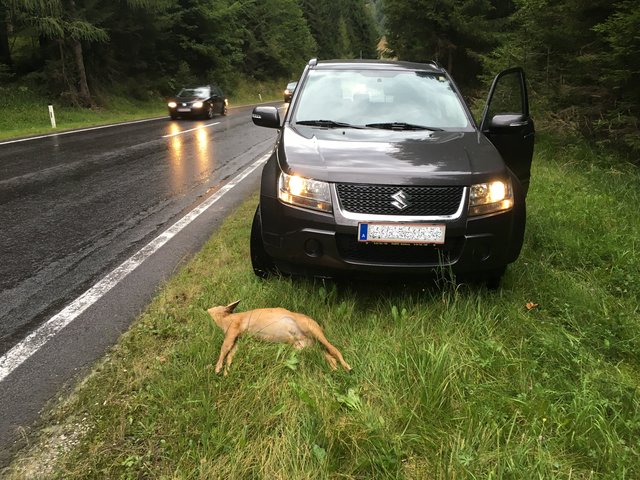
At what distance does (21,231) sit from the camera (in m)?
5.45

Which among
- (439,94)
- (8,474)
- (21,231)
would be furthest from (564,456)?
(21,231)

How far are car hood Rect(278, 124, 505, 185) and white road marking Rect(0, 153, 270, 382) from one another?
1807 mm

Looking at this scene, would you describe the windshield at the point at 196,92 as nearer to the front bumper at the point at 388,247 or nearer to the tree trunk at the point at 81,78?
the tree trunk at the point at 81,78

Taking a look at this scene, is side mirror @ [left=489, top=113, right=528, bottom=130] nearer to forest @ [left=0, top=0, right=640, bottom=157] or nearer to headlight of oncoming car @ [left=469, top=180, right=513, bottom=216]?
headlight of oncoming car @ [left=469, top=180, right=513, bottom=216]

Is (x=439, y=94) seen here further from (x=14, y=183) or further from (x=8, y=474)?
(x=14, y=183)

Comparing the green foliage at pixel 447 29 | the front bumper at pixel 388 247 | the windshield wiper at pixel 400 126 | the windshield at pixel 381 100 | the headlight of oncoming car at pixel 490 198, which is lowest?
the front bumper at pixel 388 247

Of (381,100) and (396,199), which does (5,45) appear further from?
(396,199)

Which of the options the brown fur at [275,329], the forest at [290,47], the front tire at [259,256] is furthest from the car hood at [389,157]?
the forest at [290,47]

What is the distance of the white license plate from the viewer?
306cm

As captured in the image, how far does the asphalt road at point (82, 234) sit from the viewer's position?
2973 millimetres

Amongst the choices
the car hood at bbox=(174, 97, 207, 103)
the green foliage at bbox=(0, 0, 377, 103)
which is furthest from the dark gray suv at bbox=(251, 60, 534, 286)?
the green foliage at bbox=(0, 0, 377, 103)

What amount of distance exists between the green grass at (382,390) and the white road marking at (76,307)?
0.53 meters

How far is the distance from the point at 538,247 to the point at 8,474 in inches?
165

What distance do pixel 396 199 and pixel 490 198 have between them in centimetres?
62
